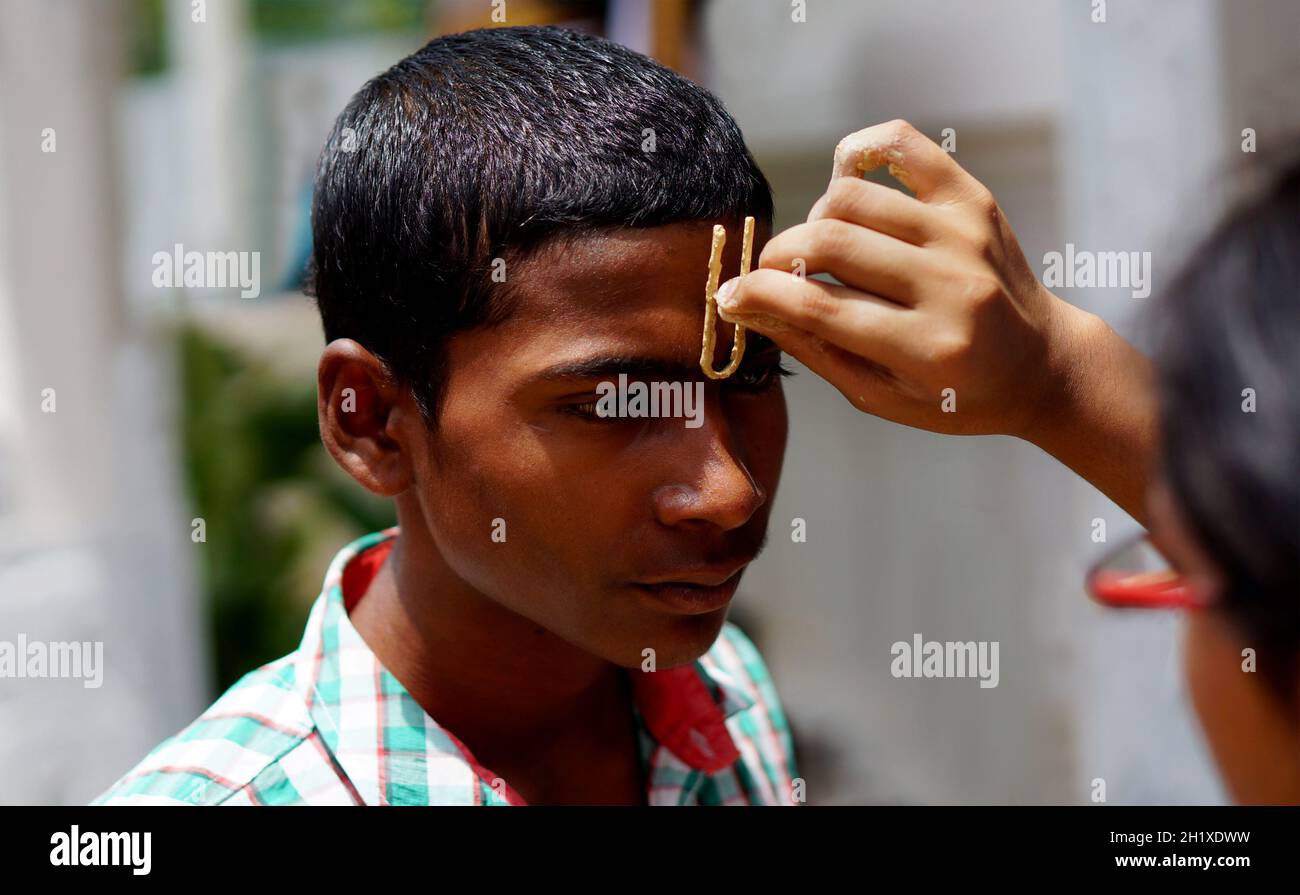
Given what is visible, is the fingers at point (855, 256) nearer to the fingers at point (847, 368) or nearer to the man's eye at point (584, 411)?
the fingers at point (847, 368)

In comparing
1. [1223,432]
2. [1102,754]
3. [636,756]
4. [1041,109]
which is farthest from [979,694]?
[1223,432]

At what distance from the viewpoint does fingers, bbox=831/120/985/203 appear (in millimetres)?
1366

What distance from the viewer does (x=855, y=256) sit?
1275mm

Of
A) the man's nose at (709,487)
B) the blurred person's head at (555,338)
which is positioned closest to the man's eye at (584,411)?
the blurred person's head at (555,338)

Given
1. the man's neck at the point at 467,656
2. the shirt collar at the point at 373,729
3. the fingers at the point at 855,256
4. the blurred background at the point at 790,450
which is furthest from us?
the blurred background at the point at 790,450

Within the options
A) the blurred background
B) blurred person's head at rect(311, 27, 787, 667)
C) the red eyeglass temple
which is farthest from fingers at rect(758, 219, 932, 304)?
the blurred background

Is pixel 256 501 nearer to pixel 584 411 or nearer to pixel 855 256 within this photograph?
pixel 584 411

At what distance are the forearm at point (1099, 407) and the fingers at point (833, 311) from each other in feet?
0.88

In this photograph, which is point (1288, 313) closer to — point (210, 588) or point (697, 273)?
point (697, 273)

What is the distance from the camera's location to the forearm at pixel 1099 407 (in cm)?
146

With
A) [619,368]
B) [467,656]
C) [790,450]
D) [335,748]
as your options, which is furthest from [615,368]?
[790,450]

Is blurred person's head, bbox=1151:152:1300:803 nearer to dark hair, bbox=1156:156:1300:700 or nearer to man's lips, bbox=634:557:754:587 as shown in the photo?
dark hair, bbox=1156:156:1300:700

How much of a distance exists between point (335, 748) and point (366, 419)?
1.40 ft
